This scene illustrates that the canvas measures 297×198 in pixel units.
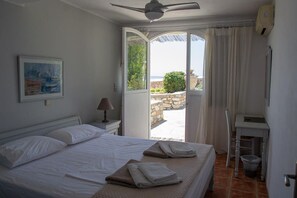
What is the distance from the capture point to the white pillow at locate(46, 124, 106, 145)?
119 inches

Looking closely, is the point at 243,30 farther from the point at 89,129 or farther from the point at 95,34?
the point at 89,129

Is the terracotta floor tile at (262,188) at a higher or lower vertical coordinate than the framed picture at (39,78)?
lower

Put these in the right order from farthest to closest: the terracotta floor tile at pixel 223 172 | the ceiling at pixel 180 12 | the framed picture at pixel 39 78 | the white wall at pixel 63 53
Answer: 1. the terracotta floor tile at pixel 223 172
2. the ceiling at pixel 180 12
3. the framed picture at pixel 39 78
4. the white wall at pixel 63 53

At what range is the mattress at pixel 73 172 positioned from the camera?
1925mm

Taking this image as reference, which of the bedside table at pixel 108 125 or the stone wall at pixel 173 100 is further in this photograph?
the stone wall at pixel 173 100

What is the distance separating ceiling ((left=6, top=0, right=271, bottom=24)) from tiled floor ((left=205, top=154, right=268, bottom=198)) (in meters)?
2.49

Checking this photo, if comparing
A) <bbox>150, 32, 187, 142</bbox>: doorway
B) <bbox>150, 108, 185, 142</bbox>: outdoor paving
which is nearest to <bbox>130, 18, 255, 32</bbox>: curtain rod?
<bbox>150, 32, 187, 142</bbox>: doorway

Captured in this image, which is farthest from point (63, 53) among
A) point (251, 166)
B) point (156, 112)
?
point (156, 112)

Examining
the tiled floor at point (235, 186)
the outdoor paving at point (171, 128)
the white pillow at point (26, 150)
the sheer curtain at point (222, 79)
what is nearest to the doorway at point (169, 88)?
the outdoor paving at point (171, 128)

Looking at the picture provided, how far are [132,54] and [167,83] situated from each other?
550 cm


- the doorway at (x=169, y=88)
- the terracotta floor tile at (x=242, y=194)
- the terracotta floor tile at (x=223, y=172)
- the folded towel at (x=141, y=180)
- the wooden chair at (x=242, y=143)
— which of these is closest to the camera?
the folded towel at (x=141, y=180)

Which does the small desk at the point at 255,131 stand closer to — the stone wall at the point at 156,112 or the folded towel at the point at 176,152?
the folded towel at the point at 176,152

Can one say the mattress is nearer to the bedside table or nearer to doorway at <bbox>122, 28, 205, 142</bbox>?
the bedside table

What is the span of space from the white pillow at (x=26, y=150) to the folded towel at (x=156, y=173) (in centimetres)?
108
